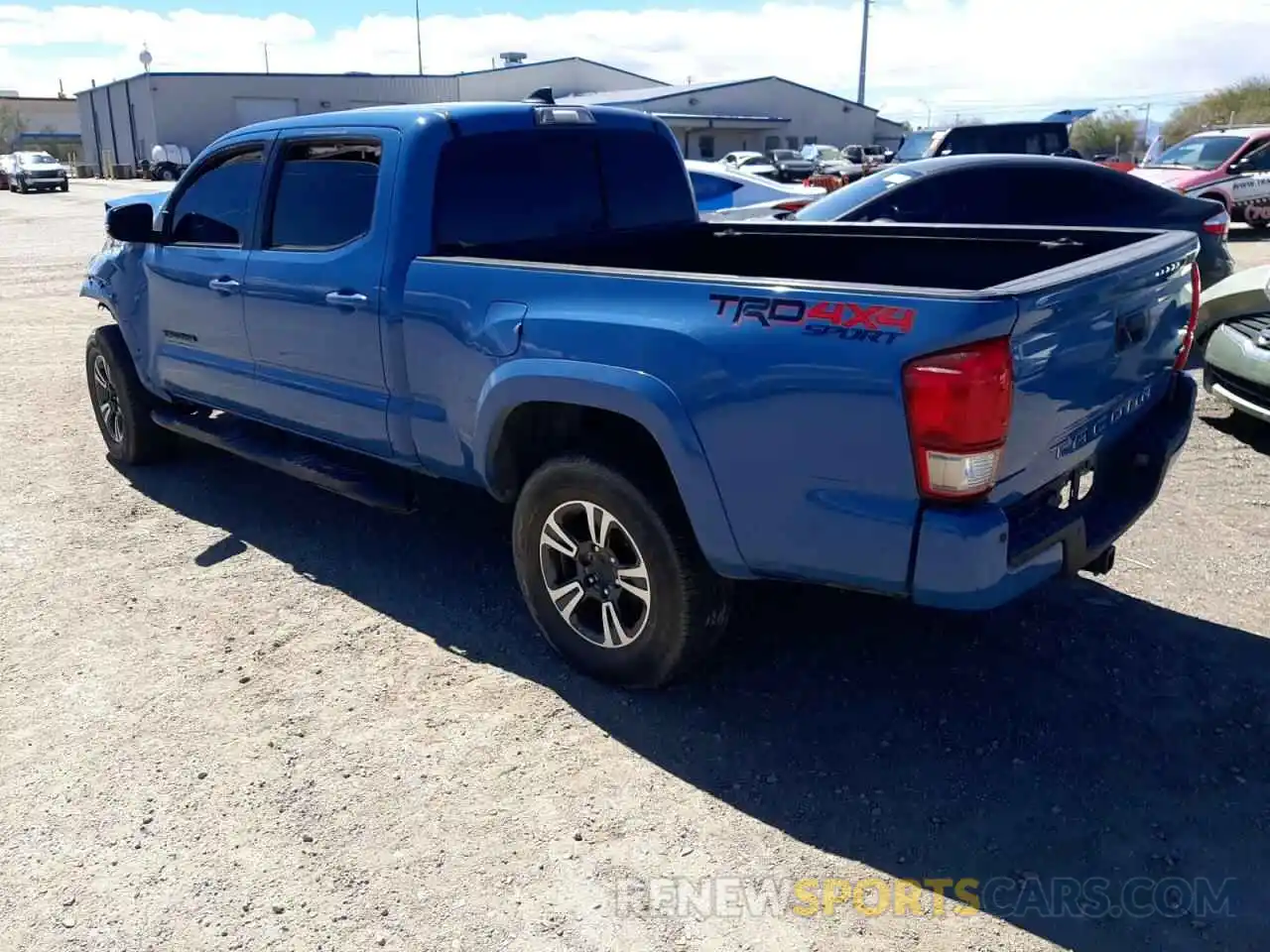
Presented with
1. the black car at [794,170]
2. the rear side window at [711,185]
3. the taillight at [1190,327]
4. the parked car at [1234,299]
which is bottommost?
the parked car at [1234,299]

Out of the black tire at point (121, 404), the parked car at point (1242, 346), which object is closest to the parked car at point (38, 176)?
the black tire at point (121, 404)

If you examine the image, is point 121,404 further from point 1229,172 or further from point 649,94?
point 649,94

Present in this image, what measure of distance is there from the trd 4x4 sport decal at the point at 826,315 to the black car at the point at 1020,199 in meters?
5.04

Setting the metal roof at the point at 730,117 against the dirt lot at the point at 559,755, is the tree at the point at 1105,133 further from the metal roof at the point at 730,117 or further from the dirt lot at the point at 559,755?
the dirt lot at the point at 559,755

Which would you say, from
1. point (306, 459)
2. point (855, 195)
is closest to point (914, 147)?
point (855, 195)

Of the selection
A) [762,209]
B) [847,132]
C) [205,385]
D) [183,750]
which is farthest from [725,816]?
[847,132]

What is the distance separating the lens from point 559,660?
397cm

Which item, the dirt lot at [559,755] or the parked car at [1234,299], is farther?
the parked car at [1234,299]

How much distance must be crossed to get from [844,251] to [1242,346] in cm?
302

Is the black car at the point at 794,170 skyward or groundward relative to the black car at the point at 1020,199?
skyward

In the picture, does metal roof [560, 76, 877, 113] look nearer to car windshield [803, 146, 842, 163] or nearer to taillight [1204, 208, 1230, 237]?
car windshield [803, 146, 842, 163]

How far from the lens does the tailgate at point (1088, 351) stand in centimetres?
280

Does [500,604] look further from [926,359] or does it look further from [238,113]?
[238,113]

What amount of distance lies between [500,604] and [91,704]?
A: 1.56 m
